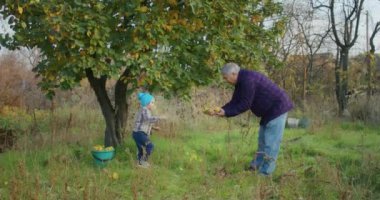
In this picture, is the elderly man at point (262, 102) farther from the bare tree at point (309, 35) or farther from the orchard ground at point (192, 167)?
the bare tree at point (309, 35)

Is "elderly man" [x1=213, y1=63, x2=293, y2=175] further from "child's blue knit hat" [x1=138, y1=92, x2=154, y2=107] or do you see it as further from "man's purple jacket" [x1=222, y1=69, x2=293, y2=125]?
"child's blue knit hat" [x1=138, y1=92, x2=154, y2=107]

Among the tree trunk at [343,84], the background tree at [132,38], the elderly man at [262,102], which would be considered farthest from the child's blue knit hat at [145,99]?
the tree trunk at [343,84]

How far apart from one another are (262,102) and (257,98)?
8 centimetres

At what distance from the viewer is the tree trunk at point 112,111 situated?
747 centimetres

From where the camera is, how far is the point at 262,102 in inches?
233

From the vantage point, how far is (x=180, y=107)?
1212cm

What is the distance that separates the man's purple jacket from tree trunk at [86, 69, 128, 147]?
243 cm

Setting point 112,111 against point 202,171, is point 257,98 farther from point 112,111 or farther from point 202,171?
point 112,111

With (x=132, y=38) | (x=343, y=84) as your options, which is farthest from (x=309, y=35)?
(x=132, y=38)

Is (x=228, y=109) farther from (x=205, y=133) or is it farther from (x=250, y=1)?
(x=205, y=133)

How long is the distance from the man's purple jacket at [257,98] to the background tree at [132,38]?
99cm

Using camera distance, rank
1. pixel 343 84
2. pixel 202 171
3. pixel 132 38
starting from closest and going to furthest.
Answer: pixel 202 171
pixel 132 38
pixel 343 84

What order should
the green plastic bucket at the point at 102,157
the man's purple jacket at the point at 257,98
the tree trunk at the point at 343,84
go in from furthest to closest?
the tree trunk at the point at 343,84
the green plastic bucket at the point at 102,157
the man's purple jacket at the point at 257,98

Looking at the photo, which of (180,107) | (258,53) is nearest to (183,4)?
A: (258,53)
